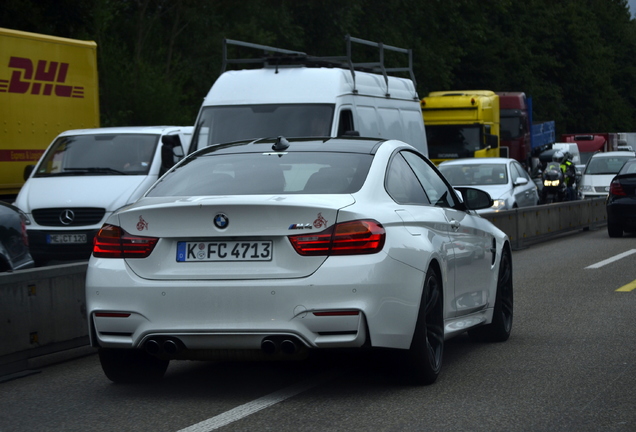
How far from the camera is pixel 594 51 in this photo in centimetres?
8606

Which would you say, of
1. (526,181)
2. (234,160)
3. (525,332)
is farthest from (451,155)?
(234,160)

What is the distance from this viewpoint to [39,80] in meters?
18.6

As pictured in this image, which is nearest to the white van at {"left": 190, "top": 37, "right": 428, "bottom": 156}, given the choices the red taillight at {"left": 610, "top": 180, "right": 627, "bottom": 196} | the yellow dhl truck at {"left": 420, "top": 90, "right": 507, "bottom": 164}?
the red taillight at {"left": 610, "top": 180, "right": 627, "bottom": 196}

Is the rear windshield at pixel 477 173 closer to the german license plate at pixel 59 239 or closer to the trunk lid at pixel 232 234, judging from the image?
the german license plate at pixel 59 239

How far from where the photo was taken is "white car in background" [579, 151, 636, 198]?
34656 mm

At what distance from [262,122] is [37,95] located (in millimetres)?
4043

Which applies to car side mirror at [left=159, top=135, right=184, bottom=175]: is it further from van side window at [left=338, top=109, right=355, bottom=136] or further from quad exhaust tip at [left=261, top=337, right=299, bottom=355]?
quad exhaust tip at [left=261, top=337, right=299, bottom=355]

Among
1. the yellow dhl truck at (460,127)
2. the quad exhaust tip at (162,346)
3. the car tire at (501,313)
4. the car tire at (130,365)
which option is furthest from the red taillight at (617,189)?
the quad exhaust tip at (162,346)

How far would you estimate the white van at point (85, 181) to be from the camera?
608 inches

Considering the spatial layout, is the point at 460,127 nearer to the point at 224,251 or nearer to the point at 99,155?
the point at 99,155

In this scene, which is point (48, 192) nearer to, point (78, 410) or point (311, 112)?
point (311, 112)

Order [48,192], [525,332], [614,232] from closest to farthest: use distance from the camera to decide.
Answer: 1. [525,332]
2. [48,192]
3. [614,232]

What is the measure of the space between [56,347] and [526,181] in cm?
1641

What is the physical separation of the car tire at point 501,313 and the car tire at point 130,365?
2.61 m
